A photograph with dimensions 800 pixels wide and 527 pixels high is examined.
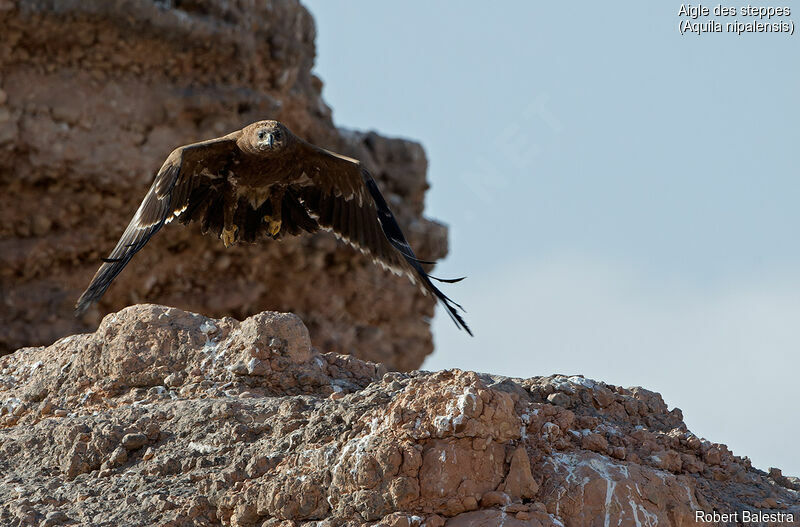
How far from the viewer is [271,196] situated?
709 cm

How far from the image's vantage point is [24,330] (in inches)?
449

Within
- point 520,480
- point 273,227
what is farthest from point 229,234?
point 520,480

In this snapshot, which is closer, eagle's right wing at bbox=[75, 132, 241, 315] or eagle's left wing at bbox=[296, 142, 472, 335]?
eagle's right wing at bbox=[75, 132, 241, 315]

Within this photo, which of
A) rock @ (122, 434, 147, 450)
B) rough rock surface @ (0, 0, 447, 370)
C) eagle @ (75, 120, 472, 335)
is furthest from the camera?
rough rock surface @ (0, 0, 447, 370)

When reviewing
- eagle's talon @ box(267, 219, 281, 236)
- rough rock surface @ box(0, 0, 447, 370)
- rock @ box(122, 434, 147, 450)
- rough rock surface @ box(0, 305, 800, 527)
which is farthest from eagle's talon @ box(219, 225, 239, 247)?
rough rock surface @ box(0, 0, 447, 370)

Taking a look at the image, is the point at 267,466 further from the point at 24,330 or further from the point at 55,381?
the point at 24,330

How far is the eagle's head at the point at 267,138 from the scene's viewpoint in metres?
6.68

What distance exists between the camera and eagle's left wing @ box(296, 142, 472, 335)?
276 inches

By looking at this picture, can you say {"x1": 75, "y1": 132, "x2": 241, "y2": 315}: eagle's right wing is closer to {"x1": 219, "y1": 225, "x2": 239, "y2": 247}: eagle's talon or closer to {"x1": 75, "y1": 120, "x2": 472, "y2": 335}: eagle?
{"x1": 75, "y1": 120, "x2": 472, "y2": 335}: eagle

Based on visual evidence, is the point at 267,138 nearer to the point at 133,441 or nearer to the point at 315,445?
the point at 133,441

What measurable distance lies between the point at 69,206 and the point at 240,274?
2370 mm

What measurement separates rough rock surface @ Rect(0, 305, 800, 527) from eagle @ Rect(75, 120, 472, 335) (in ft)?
4.48

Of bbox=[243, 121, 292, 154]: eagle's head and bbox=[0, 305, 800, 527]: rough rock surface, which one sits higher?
bbox=[243, 121, 292, 154]: eagle's head

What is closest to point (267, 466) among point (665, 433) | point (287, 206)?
point (665, 433)
